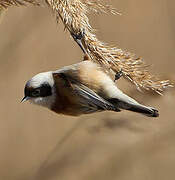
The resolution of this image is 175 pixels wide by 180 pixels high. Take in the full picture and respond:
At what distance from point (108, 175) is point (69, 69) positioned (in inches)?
30.4

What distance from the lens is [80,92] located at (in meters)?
0.46

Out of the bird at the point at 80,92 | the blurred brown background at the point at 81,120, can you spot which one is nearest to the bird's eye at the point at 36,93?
the bird at the point at 80,92

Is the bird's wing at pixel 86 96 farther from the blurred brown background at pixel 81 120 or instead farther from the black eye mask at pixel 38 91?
the blurred brown background at pixel 81 120

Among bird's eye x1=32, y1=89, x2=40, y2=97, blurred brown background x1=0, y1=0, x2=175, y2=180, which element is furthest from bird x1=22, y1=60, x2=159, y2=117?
blurred brown background x1=0, y1=0, x2=175, y2=180

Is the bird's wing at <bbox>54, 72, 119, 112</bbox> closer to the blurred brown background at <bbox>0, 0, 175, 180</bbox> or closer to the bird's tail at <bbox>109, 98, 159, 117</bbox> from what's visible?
the bird's tail at <bbox>109, 98, 159, 117</bbox>

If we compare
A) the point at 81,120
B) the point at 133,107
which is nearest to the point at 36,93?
the point at 133,107

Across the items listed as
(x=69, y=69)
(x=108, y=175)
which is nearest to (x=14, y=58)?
(x=108, y=175)

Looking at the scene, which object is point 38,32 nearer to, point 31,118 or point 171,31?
point 31,118

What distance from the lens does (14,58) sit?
107 cm

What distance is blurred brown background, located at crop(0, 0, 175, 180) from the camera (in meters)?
1.05

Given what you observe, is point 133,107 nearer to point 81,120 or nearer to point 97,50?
point 97,50

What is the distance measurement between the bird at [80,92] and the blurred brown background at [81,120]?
0.56m

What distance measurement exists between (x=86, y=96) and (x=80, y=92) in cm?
1

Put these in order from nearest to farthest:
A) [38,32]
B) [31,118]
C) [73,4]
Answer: [73,4]
[38,32]
[31,118]
